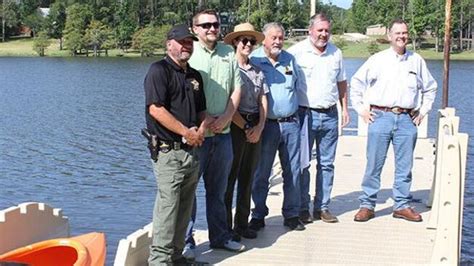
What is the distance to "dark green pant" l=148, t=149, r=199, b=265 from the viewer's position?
16.3ft

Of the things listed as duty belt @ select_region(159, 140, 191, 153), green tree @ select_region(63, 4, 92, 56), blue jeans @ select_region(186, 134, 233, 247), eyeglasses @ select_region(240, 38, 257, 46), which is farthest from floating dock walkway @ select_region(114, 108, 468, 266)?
green tree @ select_region(63, 4, 92, 56)

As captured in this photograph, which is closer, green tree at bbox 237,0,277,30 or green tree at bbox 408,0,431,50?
green tree at bbox 408,0,431,50

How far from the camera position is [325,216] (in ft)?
22.5

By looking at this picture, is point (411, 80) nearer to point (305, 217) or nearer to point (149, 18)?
point (305, 217)

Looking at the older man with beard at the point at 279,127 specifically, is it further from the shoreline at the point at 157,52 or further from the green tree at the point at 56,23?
the green tree at the point at 56,23

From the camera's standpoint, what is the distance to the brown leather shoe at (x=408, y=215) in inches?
272

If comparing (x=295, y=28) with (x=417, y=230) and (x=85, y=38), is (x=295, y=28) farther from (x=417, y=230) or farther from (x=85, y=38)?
(x=417, y=230)

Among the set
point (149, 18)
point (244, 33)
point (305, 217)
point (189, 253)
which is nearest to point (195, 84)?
point (244, 33)

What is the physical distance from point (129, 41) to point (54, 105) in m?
61.3

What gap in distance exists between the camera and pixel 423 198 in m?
8.13

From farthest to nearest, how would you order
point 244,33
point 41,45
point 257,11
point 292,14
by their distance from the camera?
point 292,14
point 257,11
point 41,45
point 244,33

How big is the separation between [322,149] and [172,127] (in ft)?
7.34

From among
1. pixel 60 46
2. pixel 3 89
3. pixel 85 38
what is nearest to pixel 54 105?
pixel 3 89

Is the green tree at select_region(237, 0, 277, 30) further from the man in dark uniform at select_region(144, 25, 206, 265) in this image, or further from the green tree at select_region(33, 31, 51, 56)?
the man in dark uniform at select_region(144, 25, 206, 265)
